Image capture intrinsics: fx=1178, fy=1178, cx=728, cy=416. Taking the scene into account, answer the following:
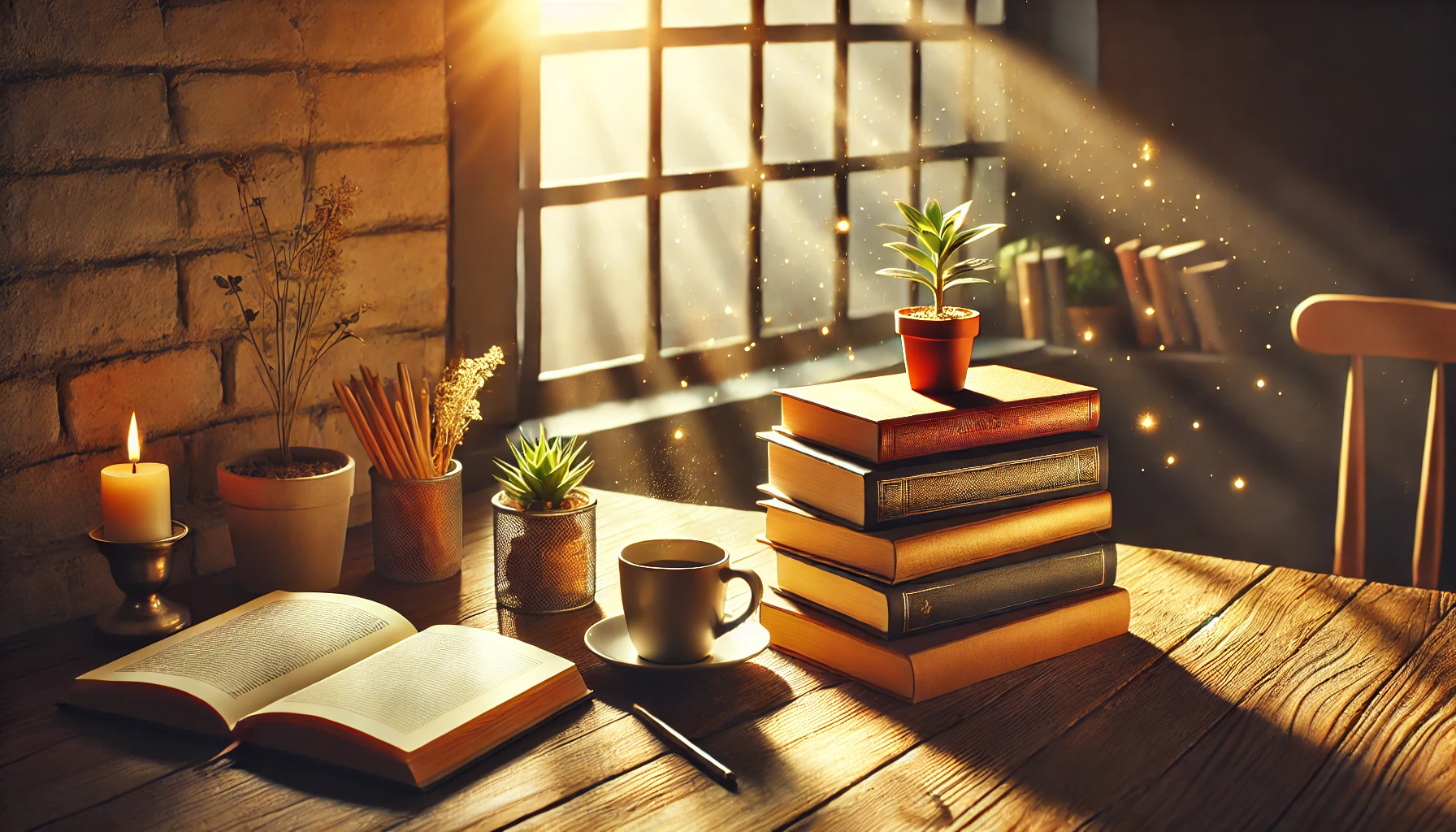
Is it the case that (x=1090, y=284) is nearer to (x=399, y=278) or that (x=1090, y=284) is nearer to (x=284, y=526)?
(x=399, y=278)

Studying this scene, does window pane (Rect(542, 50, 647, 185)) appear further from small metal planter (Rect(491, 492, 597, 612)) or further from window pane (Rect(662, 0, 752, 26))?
small metal planter (Rect(491, 492, 597, 612))

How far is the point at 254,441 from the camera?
1.30 m

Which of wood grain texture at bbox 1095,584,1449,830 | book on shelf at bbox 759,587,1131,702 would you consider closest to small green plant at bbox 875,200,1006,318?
book on shelf at bbox 759,587,1131,702

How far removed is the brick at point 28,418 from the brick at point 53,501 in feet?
0.06

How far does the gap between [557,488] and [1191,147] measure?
6.45 ft

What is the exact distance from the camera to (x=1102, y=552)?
3.54 feet

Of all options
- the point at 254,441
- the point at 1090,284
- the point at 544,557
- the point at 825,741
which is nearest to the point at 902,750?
the point at 825,741

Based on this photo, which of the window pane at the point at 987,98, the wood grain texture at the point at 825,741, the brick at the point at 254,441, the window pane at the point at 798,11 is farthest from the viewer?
the window pane at the point at 987,98

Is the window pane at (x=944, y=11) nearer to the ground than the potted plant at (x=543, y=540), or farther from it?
farther from it

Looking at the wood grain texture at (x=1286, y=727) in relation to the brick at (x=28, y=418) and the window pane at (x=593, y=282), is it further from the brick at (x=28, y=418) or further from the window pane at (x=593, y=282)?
the window pane at (x=593, y=282)

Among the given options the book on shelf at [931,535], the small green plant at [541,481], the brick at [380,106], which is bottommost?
the book on shelf at [931,535]

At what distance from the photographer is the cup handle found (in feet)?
3.19

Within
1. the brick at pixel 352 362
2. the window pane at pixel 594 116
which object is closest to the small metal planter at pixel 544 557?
the brick at pixel 352 362

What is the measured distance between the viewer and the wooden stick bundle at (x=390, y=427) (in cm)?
116
